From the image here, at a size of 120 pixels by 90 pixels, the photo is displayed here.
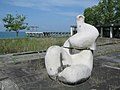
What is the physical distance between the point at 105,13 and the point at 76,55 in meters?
15.5

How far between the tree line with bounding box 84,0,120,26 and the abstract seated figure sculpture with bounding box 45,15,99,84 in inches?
600

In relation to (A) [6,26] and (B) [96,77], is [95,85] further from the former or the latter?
(A) [6,26]


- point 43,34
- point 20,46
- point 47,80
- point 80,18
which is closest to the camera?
point 47,80

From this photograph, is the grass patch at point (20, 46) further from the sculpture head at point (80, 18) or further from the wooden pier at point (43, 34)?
the wooden pier at point (43, 34)

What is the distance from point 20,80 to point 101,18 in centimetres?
1682

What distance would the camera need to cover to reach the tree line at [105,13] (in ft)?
59.6

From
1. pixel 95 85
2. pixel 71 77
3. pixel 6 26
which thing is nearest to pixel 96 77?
pixel 95 85

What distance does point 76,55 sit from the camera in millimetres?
4047

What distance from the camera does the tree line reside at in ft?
59.6

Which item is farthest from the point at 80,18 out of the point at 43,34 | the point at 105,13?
the point at 43,34

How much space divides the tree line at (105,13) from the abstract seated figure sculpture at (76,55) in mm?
15242

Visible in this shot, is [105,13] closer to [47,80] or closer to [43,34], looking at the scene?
[43,34]

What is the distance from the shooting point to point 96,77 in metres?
3.97

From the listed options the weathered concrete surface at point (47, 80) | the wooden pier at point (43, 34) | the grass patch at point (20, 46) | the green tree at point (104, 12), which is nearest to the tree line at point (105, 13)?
the green tree at point (104, 12)
